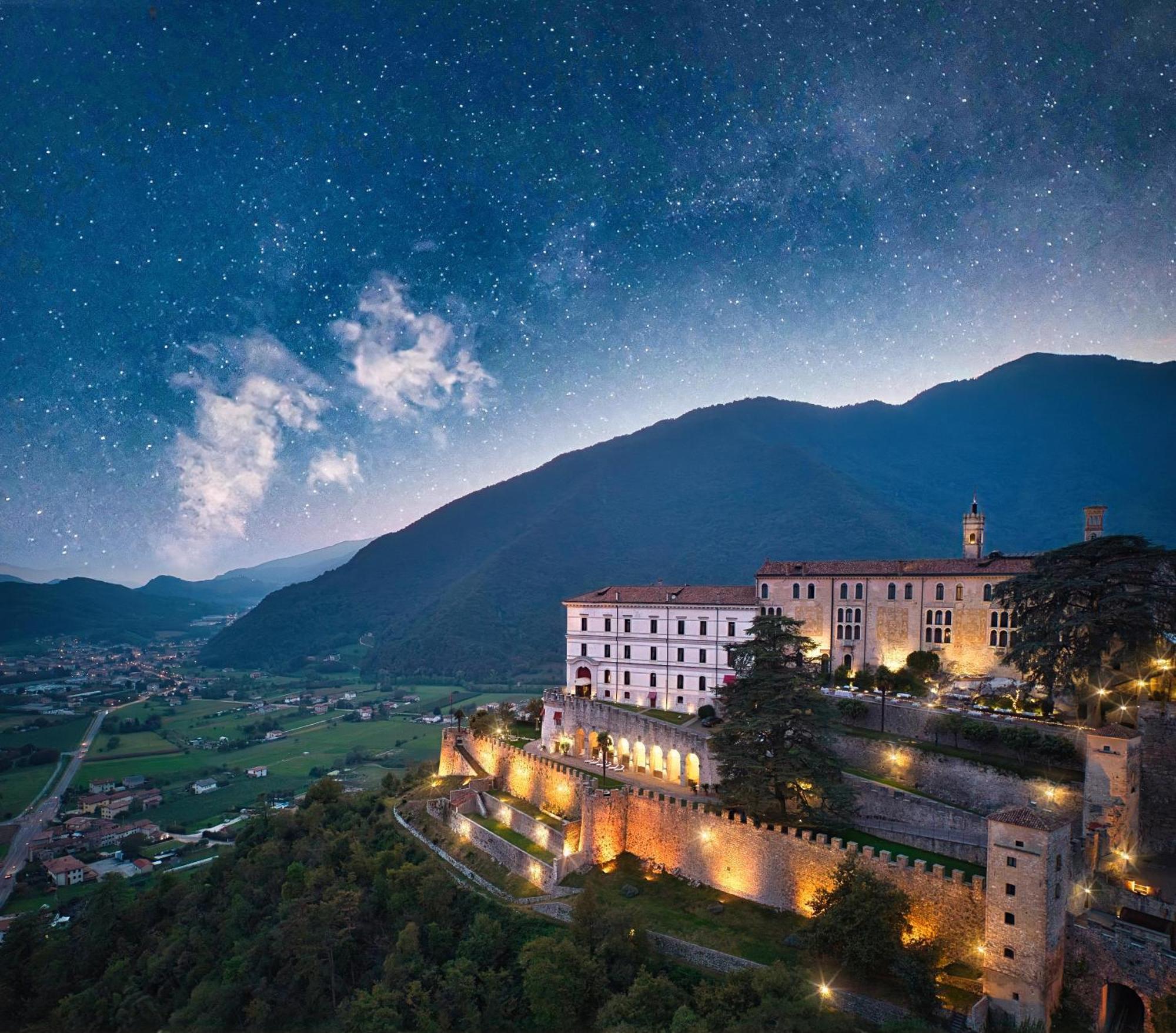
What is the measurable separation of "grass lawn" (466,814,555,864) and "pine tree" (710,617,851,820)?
29.8ft

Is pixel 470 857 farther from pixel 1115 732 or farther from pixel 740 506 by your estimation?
pixel 740 506

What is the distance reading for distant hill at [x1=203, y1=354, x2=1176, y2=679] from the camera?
114562 mm

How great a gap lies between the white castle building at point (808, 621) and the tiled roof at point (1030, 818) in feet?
61.6

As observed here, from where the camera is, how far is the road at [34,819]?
60.4 meters

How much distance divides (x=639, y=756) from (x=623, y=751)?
4.89 ft

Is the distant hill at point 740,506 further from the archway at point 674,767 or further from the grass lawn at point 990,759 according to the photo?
the grass lawn at point 990,759

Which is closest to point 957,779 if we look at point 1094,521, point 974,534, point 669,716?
point 669,716

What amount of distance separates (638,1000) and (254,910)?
2884cm

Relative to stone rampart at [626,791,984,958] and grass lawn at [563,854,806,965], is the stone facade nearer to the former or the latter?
stone rampart at [626,791,984,958]

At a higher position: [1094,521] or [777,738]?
[1094,521]

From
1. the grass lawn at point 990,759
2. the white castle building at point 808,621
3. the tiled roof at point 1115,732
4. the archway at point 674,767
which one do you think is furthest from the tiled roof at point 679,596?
the tiled roof at point 1115,732

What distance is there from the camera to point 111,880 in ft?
151

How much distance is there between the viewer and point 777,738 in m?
29.5

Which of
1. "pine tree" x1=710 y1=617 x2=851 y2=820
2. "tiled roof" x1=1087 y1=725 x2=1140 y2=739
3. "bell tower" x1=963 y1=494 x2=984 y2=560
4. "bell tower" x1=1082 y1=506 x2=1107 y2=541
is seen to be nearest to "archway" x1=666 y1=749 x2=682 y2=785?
"pine tree" x1=710 y1=617 x2=851 y2=820
